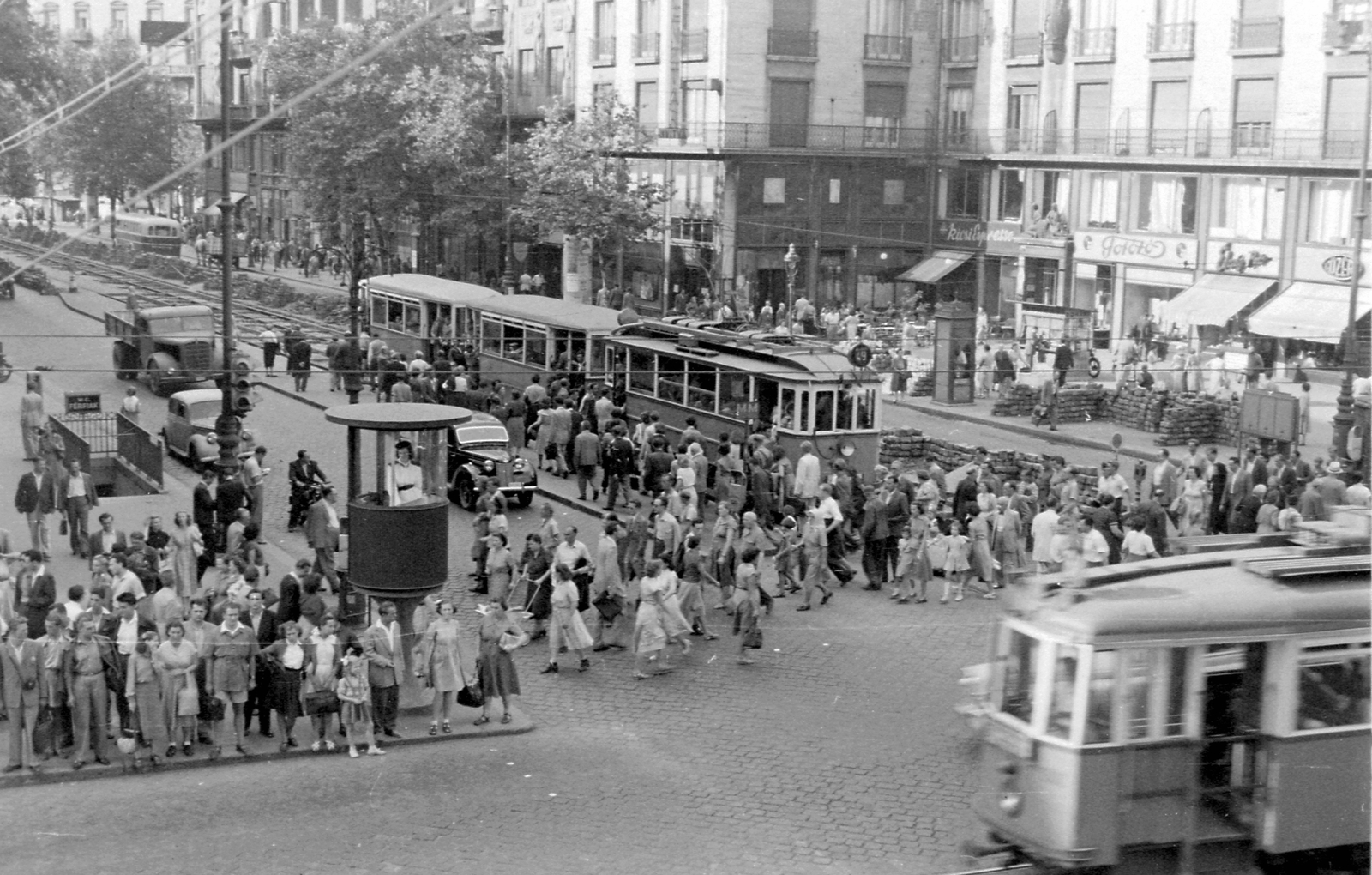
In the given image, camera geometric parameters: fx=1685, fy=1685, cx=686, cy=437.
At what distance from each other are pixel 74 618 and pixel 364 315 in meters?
33.1

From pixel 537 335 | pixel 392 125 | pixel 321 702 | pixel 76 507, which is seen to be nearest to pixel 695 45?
pixel 392 125

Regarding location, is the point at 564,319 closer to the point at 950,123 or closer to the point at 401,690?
the point at 401,690

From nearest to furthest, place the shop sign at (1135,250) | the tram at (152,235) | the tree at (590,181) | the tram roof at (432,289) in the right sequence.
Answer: the tram roof at (432,289), the shop sign at (1135,250), the tree at (590,181), the tram at (152,235)

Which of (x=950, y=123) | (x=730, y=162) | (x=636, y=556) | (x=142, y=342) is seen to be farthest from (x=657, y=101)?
(x=636, y=556)

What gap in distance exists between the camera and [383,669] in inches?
628

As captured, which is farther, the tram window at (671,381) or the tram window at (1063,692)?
the tram window at (671,381)

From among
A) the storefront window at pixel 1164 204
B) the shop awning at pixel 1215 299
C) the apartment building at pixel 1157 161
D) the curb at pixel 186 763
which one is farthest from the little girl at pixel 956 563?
the storefront window at pixel 1164 204

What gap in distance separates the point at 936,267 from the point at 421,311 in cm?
2018

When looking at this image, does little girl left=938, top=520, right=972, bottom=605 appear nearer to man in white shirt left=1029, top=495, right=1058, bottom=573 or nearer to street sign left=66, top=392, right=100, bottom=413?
man in white shirt left=1029, top=495, right=1058, bottom=573

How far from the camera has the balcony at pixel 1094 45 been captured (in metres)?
49.7

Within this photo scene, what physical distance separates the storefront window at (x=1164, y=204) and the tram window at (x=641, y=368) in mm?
21277

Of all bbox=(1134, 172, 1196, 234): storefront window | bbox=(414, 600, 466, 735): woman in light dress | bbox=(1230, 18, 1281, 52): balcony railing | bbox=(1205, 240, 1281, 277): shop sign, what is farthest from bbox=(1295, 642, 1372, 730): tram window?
bbox=(1134, 172, 1196, 234): storefront window

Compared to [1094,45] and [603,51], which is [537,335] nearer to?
[1094,45]

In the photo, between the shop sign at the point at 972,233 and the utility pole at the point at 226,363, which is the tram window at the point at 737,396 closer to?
the utility pole at the point at 226,363
